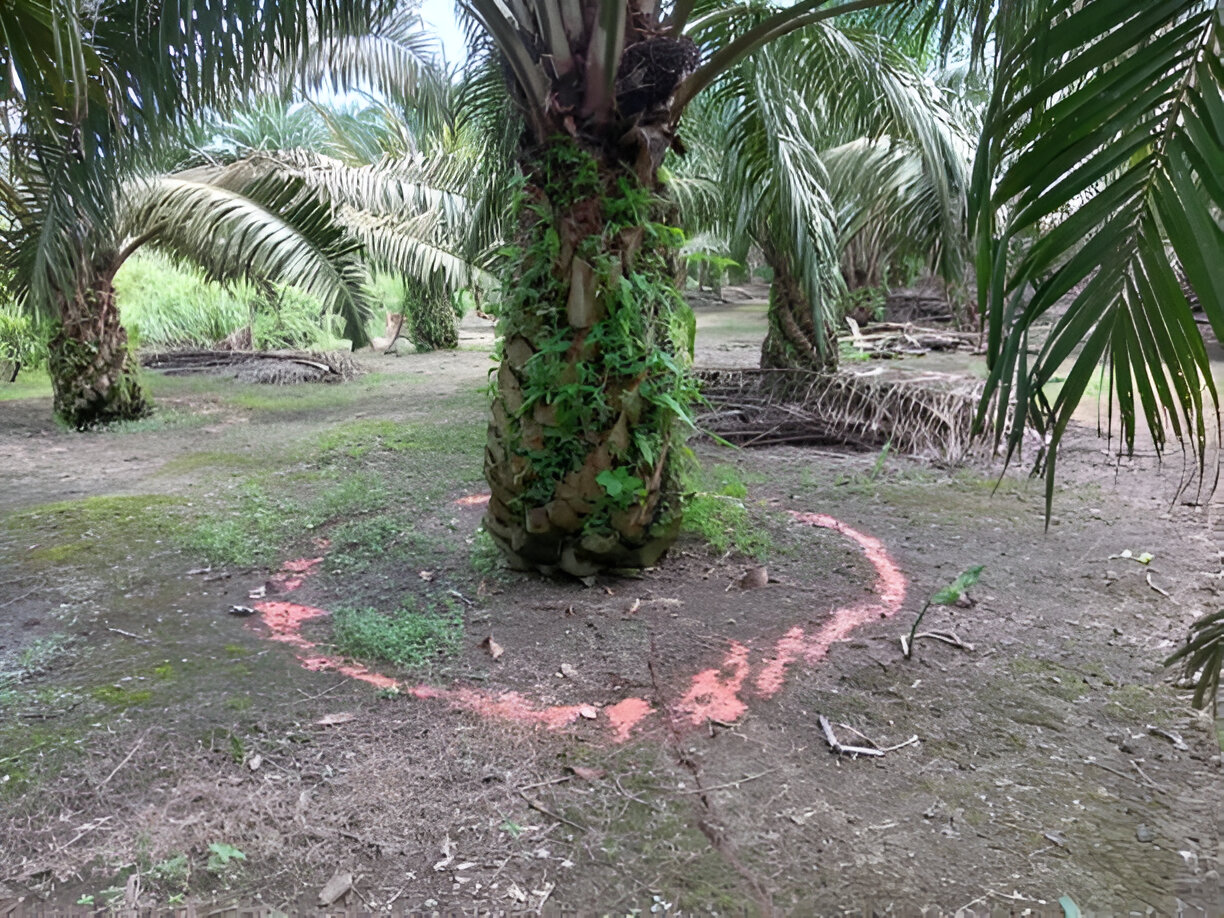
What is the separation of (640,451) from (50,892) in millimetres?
2385

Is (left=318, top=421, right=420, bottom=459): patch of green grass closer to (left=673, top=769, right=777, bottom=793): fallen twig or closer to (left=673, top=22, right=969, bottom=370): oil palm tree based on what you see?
(left=673, top=22, right=969, bottom=370): oil palm tree

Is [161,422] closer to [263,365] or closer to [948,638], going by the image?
[263,365]

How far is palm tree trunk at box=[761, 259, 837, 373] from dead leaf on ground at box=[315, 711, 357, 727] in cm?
519

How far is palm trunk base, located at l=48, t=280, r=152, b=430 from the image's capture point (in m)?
7.53

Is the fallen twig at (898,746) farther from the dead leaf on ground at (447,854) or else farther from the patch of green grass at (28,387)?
the patch of green grass at (28,387)

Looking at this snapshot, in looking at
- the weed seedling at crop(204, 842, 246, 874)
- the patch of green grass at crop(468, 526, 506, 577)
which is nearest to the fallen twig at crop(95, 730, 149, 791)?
the weed seedling at crop(204, 842, 246, 874)

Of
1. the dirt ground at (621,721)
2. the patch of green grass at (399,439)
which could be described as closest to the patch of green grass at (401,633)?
the dirt ground at (621,721)

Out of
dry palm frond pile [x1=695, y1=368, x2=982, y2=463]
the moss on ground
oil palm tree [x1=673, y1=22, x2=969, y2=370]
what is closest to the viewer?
the moss on ground

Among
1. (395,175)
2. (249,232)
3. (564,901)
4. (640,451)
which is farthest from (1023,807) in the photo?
(395,175)

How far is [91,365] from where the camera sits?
759cm

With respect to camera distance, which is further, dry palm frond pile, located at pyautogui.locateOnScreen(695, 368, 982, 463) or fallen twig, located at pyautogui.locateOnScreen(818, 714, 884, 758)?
dry palm frond pile, located at pyautogui.locateOnScreen(695, 368, 982, 463)

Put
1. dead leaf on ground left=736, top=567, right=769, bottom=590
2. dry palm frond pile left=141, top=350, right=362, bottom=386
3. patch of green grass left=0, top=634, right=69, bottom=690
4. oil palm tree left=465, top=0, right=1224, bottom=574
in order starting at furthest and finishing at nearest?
1. dry palm frond pile left=141, top=350, right=362, bottom=386
2. dead leaf on ground left=736, top=567, right=769, bottom=590
3. oil palm tree left=465, top=0, right=1224, bottom=574
4. patch of green grass left=0, top=634, right=69, bottom=690

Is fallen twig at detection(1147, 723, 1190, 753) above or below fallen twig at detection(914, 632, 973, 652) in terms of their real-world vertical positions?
below

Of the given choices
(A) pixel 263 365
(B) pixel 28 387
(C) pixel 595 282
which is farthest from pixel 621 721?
(B) pixel 28 387
